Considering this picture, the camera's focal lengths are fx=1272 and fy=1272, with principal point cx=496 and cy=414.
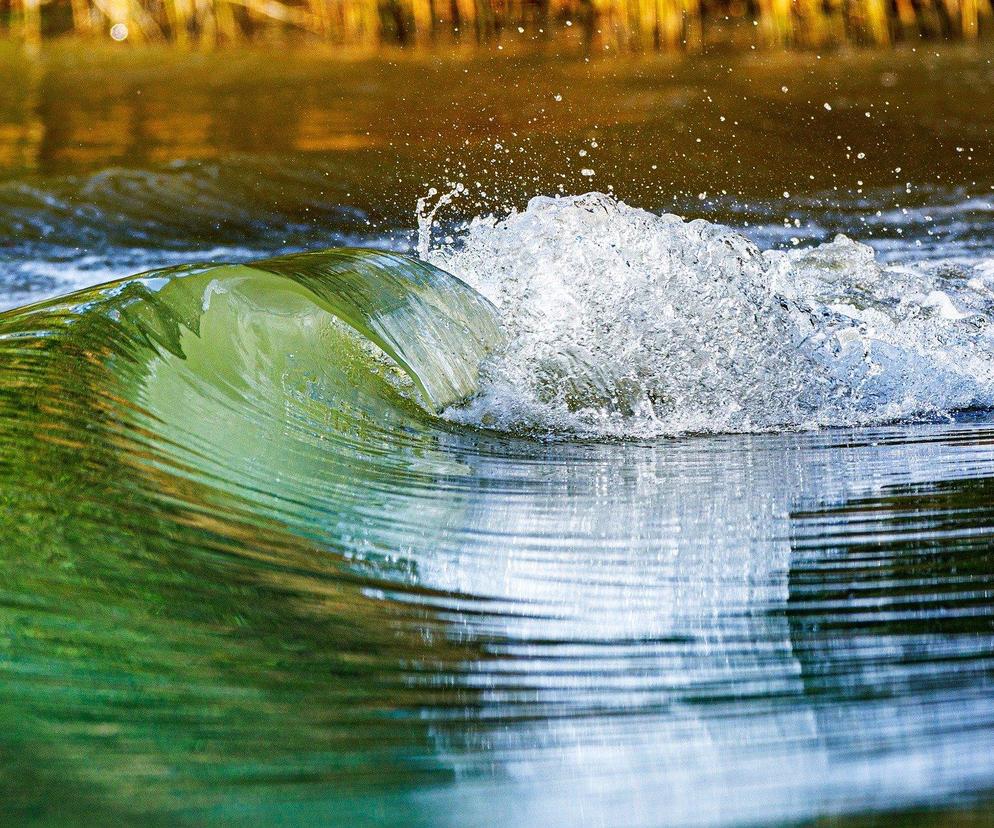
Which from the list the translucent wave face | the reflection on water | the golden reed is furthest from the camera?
the golden reed

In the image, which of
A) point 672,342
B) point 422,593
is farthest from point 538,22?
point 422,593

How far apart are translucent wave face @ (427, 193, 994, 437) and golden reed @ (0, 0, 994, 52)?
547 centimetres

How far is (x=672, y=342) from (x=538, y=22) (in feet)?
22.4

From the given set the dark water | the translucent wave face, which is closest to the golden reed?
the translucent wave face

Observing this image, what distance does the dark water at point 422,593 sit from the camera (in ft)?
3.70

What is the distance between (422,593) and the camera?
1.56 metres

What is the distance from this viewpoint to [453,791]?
1.12 metres

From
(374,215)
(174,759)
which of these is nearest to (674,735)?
(174,759)

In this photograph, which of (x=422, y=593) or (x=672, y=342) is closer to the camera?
(x=422, y=593)

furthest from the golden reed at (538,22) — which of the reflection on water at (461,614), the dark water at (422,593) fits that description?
the reflection on water at (461,614)

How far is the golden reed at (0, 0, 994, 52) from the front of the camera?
8.33 meters

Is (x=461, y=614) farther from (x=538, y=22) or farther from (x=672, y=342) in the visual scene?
(x=538, y=22)

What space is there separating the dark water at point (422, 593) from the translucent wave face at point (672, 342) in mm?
129

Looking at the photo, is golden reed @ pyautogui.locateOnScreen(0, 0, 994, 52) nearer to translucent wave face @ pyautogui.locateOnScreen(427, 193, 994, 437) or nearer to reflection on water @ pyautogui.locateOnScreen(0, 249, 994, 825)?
translucent wave face @ pyautogui.locateOnScreen(427, 193, 994, 437)
